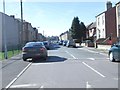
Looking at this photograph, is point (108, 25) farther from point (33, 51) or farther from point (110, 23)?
point (33, 51)

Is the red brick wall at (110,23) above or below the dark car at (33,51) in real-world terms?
above

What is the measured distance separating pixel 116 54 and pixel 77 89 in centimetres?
1116

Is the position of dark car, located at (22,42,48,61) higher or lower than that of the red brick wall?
lower

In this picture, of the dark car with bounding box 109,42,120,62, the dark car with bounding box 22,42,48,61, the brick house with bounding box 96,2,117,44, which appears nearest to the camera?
the dark car with bounding box 109,42,120,62

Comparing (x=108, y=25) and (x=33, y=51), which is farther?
(x=108, y=25)

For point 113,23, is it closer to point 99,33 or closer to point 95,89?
point 99,33

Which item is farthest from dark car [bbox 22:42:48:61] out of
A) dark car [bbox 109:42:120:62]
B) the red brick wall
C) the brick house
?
the red brick wall

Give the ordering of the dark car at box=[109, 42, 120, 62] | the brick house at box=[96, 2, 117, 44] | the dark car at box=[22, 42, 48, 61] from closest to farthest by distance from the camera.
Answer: the dark car at box=[109, 42, 120, 62] < the dark car at box=[22, 42, 48, 61] < the brick house at box=[96, 2, 117, 44]

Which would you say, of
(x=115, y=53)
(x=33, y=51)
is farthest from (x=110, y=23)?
(x=115, y=53)

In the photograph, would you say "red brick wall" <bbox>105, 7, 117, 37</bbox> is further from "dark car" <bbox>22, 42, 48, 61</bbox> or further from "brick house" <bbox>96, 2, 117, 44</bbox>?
"dark car" <bbox>22, 42, 48, 61</bbox>

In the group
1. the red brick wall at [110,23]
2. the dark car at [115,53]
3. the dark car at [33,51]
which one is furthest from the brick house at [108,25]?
the dark car at [115,53]

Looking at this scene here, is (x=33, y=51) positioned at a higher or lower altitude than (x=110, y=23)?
lower

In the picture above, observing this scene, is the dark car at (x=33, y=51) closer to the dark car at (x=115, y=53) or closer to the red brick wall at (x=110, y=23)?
the dark car at (x=115, y=53)

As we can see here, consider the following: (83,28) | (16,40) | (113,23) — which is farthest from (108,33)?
(83,28)
